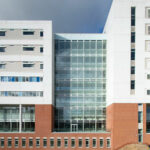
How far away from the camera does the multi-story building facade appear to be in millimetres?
29625

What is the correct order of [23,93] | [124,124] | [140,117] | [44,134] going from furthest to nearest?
[23,93] → [44,134] → [140,117] → [124,124]

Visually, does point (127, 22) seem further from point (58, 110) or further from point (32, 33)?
point (58, 110)

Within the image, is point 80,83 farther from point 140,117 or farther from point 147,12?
A: point 147,12

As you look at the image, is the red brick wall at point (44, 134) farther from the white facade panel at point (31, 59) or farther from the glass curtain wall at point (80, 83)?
the glass curtain wall at point (80, 83)

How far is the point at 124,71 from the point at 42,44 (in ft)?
44.2

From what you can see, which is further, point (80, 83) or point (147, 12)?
point (80, 83)

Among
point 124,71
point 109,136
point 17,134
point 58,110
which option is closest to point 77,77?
point 58,110

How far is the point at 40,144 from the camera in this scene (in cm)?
3108

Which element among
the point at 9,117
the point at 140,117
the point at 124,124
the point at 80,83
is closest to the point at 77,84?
the point at 80,83

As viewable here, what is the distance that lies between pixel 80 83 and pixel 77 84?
0.56 meters

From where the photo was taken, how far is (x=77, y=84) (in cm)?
3569

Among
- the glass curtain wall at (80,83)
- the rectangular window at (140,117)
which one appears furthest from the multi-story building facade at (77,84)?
the rectangular window at (140,117)

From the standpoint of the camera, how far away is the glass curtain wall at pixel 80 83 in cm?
3541

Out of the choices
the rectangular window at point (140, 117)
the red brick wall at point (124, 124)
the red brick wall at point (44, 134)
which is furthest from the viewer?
the red brick wall at point (44, 134)
